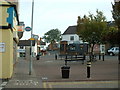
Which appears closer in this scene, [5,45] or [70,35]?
[5,45]

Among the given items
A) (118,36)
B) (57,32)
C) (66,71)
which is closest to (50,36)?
(57,32)

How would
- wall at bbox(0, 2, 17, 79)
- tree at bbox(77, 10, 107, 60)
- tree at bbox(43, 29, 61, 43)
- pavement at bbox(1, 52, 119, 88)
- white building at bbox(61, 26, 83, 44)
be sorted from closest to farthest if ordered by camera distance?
pavement at bbox(1, 52, 119, 88) < wall at bbox(0, 2, 17, 79) < tree at bbox(77, 10, 107, 60) < white building at bbox(61, 26, 83, 44) < tree at bbox(43, 29, 61, 43)

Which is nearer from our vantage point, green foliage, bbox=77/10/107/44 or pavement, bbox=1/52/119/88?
pavement, bbox=1/52/119/88

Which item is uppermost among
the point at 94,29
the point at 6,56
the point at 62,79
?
the point at 94,29

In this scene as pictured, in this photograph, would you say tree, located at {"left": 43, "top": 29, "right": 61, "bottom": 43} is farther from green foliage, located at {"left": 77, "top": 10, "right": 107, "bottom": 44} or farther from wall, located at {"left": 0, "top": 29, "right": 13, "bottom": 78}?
wall, located at {"left": 0, "top": 29, "right": 13, "bottom": 78}

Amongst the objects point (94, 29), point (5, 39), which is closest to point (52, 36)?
point (94, 29)

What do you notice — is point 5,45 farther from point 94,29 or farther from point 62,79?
point 94,29

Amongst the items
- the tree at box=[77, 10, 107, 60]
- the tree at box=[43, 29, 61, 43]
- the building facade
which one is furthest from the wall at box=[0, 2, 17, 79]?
the tree at box=[43, 29, 61, 43]

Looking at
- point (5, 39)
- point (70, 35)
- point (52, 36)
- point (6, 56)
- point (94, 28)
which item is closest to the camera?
point (5, 39)

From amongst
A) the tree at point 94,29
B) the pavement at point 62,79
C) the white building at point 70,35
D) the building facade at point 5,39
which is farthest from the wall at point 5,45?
the white building at point 70,35

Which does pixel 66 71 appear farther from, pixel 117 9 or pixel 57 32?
pixel 57 32

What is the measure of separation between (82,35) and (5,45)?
71.8 feet

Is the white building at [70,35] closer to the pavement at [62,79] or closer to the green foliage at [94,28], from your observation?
the green foliage at [94,28]

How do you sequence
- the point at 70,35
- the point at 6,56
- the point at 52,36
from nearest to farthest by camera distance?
the point at 6,56
the point at 70,35
the point at 52,36
